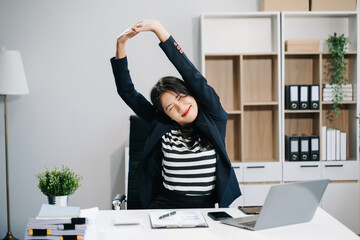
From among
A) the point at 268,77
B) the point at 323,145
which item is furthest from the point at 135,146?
the point at 323,145

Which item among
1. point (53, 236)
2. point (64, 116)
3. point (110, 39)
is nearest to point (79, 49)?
point (110, 39)

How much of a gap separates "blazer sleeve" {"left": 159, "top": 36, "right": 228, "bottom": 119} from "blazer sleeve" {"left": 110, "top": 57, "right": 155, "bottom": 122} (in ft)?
0.78

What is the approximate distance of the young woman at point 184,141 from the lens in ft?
6.73

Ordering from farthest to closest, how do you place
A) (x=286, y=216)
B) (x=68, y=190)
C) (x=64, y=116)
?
(x=64, y=116), (x=68, y=190), (x=286, y=216)

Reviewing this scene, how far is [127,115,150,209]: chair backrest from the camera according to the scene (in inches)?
107

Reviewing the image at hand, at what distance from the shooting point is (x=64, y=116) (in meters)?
4.16

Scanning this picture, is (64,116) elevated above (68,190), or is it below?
above

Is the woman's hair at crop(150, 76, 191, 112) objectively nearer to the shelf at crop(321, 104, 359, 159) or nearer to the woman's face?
the woman's face

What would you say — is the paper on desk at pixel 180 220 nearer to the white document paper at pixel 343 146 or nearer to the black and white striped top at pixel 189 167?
the black and white striped top at pixel 189 167

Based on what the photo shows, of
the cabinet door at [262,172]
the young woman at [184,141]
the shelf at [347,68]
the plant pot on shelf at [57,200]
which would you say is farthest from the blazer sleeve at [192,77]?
the shelf at [347,68]

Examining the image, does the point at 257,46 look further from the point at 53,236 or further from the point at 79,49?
the point at 53,236

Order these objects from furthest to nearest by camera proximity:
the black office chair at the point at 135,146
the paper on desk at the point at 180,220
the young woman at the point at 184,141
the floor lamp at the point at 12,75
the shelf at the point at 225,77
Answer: the shelf at the point at 225,77 < the floor lamp at the point at 12,75 < the black office chair at the point at 135,146 < the young woman at the point at 184,141 < the paper on desk at the point at 180,220

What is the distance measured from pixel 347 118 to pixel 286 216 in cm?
265

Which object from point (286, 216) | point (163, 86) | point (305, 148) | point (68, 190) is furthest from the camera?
point (305, 148)
